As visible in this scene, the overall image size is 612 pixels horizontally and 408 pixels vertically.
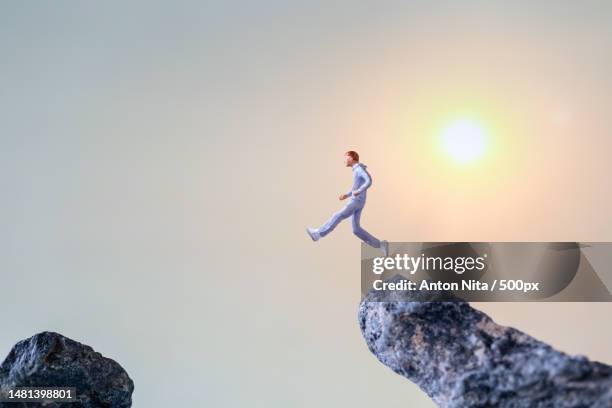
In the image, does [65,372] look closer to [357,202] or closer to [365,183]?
[357,202]

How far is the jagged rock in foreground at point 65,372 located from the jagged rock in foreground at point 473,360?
1.81 m

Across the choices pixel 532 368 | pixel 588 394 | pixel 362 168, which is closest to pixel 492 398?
pixel 532 368

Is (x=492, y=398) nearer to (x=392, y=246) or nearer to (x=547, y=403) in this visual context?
(x=547, y=403)

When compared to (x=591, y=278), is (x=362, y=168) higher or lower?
higher

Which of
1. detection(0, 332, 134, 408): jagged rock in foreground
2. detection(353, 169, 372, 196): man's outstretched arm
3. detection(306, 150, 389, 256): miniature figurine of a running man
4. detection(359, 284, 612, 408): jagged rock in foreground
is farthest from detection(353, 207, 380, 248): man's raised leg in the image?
detection(0, 332, 134, 408): jagged rock in foreground

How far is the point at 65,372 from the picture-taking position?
15.6 ft

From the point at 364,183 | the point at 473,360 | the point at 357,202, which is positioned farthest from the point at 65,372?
the point at 473,360

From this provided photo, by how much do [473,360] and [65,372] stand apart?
8.84 feet

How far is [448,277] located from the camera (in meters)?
4.37

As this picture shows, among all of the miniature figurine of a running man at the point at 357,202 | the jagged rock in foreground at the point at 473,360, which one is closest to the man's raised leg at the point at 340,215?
the miniature figurine of a running man at the point at 357,202

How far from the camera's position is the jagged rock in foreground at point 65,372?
472 centimetres

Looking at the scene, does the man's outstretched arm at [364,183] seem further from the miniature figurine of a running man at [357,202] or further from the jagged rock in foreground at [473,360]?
the jagged rock in foreground at [473,360]

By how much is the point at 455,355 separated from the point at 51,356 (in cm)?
267

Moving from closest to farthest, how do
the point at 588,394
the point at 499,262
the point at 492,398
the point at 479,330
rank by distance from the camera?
the point at 588,394 < the point at 492,398 < the point at 479,330 < the point at 499,262
